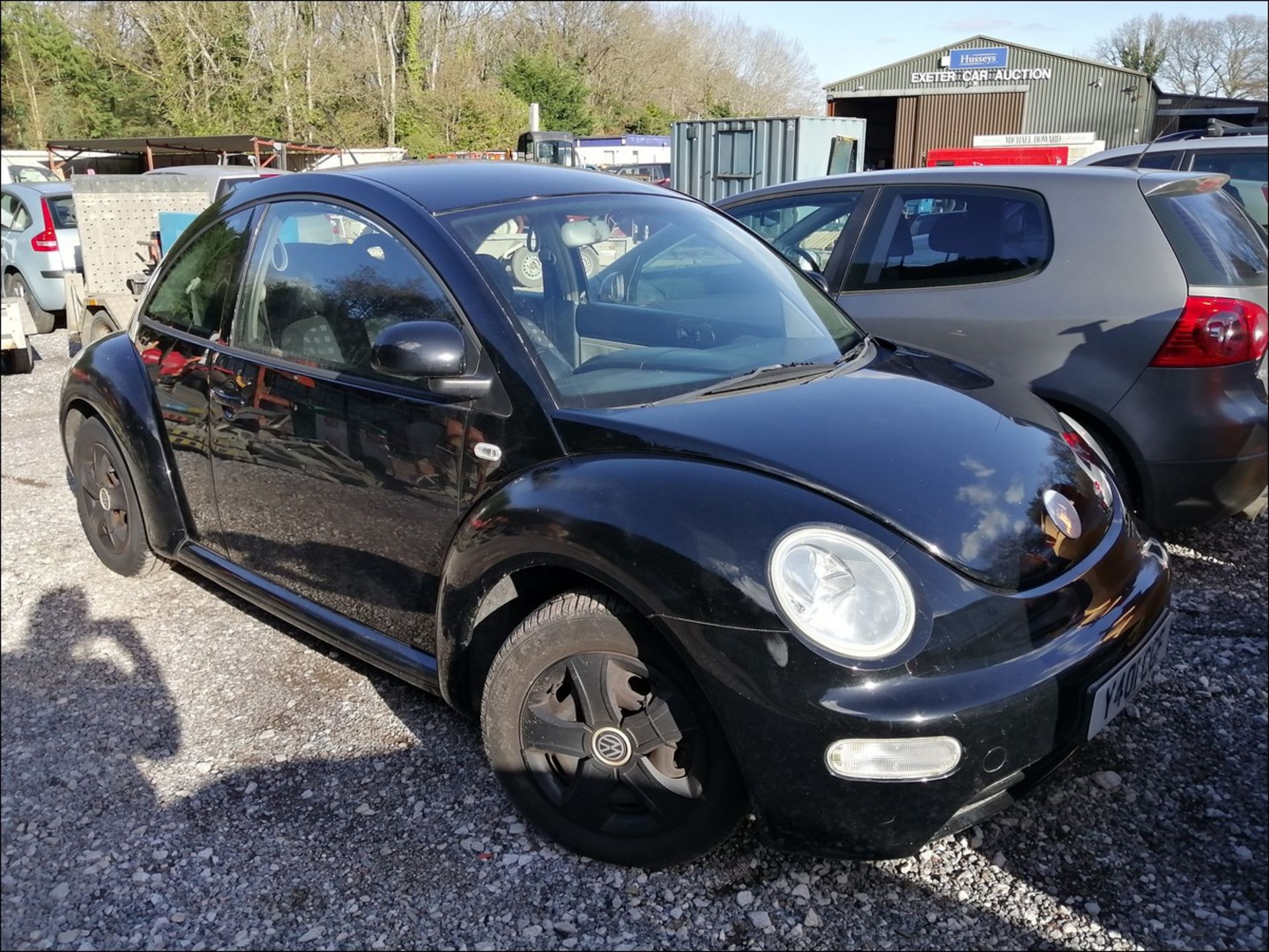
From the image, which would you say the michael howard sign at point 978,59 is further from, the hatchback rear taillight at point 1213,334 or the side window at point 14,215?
the hatchback rear taillight at point 1213,334

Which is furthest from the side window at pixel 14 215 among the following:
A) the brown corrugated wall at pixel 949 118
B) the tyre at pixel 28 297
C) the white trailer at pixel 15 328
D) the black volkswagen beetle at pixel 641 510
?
the brown corrugated wall at pixel 949 118

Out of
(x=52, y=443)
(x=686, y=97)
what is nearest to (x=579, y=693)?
(x=52, y=443)

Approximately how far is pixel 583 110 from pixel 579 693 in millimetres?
43328

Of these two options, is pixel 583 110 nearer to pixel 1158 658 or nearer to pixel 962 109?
pixel 962 109

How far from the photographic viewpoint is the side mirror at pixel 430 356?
2.57 m

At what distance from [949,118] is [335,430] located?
38.3 meters

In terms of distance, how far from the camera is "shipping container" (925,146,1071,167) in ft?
58.7

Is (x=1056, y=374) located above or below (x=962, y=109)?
below

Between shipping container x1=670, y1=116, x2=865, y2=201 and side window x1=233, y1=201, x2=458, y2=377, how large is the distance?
14.2 meters

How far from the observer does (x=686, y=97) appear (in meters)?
48.0

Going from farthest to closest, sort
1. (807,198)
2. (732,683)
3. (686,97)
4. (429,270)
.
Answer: (686,97) < (807,198) < (429,270) < (732,683)

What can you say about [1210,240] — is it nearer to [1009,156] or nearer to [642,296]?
[642,296]

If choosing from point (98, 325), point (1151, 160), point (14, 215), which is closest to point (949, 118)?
point (1151, 160)

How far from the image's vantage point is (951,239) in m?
4.62
